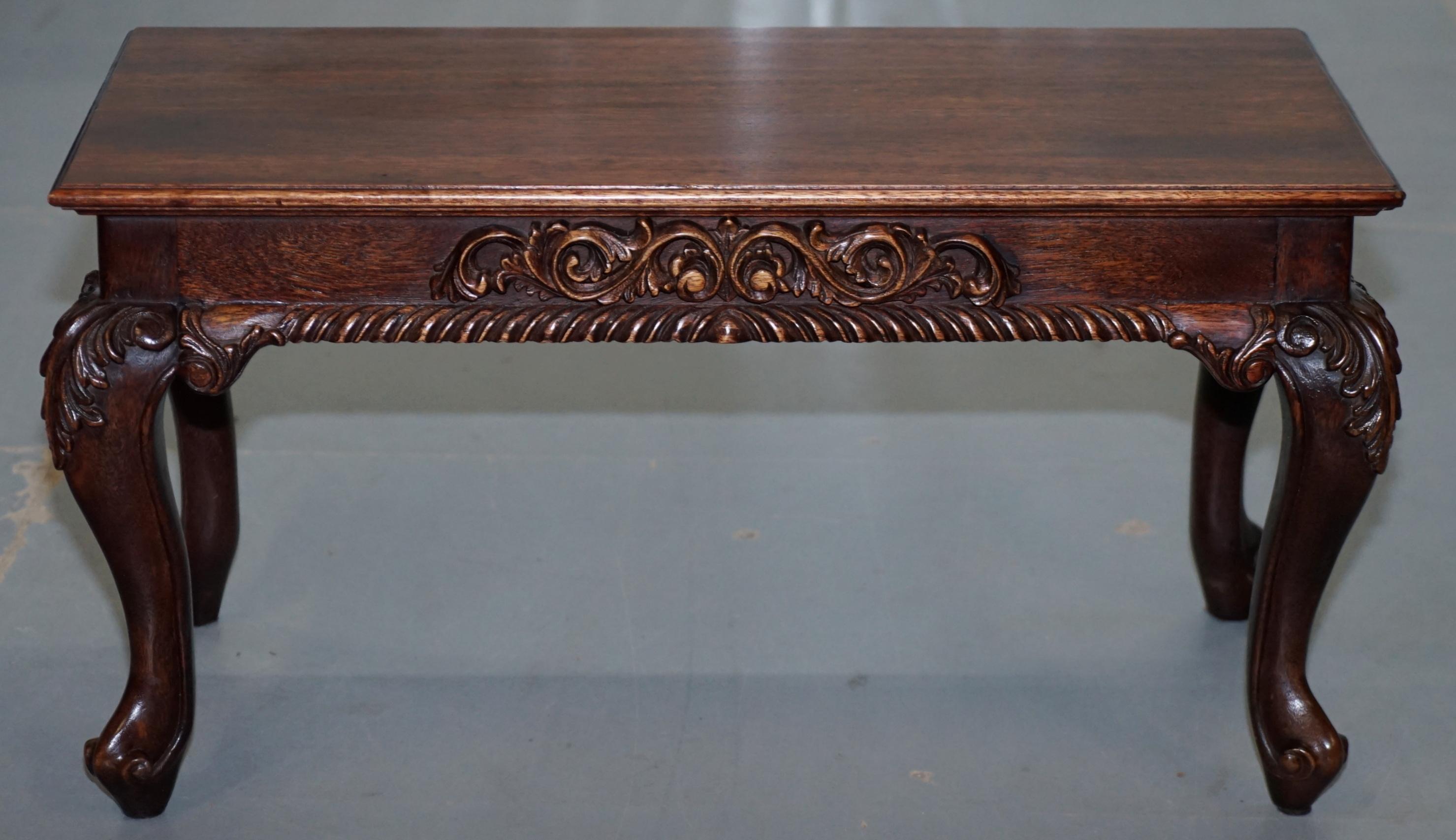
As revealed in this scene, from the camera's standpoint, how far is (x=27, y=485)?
2824mm

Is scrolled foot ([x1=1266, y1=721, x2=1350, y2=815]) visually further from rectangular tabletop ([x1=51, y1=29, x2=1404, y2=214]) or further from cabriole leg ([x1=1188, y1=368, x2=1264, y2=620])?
rectangular tabletop ([x1=51, y1=29, x2=1404, y2=214])

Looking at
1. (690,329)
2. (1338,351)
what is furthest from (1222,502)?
(690,329)

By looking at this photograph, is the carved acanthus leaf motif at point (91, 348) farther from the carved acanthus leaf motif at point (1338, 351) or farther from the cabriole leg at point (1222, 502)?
the cabriole leg at point (1222, 502)

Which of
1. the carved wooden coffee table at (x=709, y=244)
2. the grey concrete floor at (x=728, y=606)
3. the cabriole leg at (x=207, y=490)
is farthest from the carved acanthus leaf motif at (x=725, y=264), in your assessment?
the cabriole leg at (x=207, y=490)

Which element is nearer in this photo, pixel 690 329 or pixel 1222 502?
pixel 690 329

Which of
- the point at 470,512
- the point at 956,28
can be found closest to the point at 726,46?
the point at 956,28

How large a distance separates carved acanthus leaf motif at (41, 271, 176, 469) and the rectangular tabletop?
0.40ft

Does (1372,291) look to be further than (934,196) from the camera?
Yes

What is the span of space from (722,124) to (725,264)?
228 mm

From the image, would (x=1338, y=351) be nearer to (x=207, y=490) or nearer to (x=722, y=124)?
(x=722, y=124)

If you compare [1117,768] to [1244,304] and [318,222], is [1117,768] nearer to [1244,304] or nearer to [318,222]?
[1244,304]

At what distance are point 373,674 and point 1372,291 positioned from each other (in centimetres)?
222

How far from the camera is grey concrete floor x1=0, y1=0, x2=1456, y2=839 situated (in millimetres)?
2129

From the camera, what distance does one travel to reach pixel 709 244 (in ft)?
5.84
